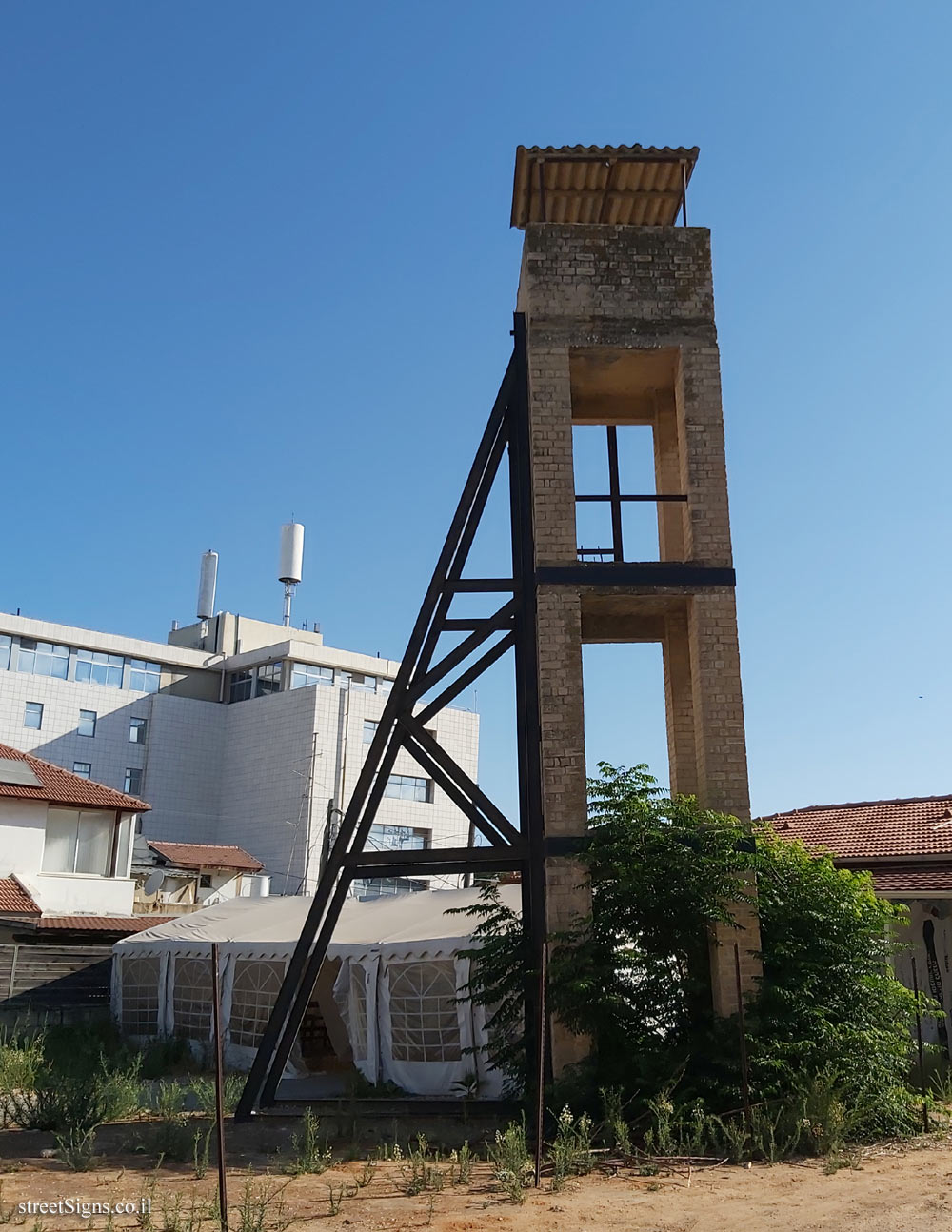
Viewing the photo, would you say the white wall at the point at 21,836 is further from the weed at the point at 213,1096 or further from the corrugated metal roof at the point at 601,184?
the corrugated metal roof at the point at 601,184

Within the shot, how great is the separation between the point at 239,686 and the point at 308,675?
3647mm

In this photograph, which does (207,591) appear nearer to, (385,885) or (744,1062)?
(385,885)

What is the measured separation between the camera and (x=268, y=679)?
5144cm

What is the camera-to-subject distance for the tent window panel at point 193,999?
18703mm

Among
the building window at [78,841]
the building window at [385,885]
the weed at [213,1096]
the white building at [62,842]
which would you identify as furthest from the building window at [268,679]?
the weed at [213,1096]

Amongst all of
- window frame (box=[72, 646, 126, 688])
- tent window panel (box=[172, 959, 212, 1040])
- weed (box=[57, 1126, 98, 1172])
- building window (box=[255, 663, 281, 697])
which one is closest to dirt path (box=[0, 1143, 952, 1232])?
weed (box=[57, 1126, 98, 1172])

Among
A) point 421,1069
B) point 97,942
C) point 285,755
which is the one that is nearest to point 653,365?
point 421,1069

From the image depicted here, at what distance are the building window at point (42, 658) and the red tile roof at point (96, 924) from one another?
2369 centimetres

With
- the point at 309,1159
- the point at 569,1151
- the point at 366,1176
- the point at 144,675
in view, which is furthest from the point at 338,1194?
the point at 144,675

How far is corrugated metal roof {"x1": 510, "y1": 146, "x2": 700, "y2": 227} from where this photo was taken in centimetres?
1427

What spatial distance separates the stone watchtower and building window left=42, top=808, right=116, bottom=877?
691 inches

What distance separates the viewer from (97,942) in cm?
2388

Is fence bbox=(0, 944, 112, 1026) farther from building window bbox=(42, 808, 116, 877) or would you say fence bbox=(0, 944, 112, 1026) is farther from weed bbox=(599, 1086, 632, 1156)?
weed bbox=(599, 1086, 632, 1156)

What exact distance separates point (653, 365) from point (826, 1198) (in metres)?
9.85
